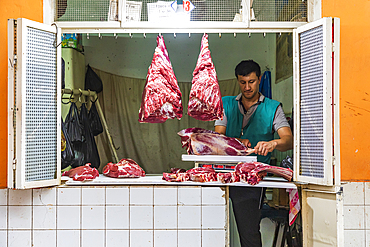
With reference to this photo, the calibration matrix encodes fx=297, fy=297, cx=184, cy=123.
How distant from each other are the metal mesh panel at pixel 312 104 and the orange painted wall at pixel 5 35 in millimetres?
2450

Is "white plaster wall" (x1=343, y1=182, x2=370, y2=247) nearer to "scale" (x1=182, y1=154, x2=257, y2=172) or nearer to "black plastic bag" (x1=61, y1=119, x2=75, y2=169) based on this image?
"scale" (x1=182, y1=154, x2=257, y2=172)

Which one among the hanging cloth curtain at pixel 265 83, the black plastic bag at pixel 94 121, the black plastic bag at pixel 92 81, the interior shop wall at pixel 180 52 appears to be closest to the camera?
the black plastic bag at pixel 94 121

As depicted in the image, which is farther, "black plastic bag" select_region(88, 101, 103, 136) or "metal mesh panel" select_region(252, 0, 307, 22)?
"black plastic bag" select_region(88, 101, 103, 136)

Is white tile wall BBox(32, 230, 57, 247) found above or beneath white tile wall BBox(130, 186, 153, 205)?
beneath

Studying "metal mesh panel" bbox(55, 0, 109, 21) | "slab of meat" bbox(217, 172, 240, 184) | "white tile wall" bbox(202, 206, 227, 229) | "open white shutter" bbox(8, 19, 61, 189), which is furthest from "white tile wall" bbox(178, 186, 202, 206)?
"metal mesh panel" bbox(55, 0, 109, 21)

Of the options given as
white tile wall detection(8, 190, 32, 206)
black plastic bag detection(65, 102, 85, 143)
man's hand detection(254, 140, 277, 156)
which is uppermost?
black plastic bag detection(65, 102, 85, 143)

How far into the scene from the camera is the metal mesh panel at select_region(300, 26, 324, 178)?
2512 millimetres

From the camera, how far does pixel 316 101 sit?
2.55m

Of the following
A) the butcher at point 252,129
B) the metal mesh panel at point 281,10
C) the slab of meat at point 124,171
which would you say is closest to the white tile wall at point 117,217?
the slab of meat at point 124,171

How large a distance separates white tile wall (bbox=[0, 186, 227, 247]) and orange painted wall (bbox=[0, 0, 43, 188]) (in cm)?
44

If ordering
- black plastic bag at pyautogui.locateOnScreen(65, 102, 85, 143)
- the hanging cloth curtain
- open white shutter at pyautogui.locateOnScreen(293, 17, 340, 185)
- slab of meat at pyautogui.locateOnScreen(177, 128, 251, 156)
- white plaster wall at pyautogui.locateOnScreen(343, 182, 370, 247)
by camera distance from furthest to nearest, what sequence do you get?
the hanging cloth curtain < black plastic bag at pyautogui.locateOnScreen(65, 102, 85, 143) < slab of meat at pyautogui.locateOnScreen(177, 128, 251, 156) < white plaster wall at pyautogui.locateOnScreen(343, 182, 370, 247) < open white shutter at pyautogui.locateOnScreen(293, 17, 340, 185)

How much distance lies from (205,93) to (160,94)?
0.43 meters

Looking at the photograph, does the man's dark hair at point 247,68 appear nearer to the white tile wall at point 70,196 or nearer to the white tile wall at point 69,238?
the white tile wall at point 70,196

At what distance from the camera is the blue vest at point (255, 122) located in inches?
142
